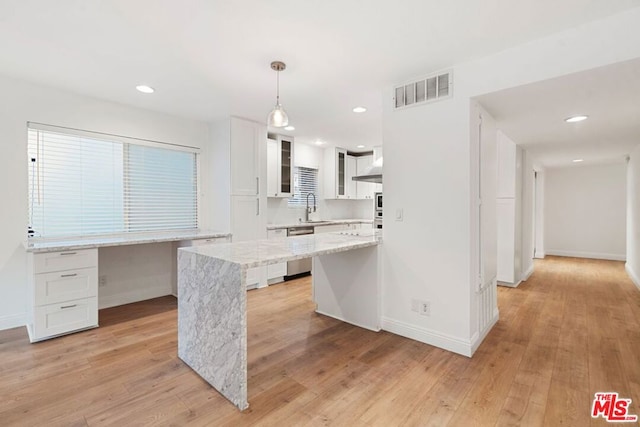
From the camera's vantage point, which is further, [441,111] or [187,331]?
[441,111]

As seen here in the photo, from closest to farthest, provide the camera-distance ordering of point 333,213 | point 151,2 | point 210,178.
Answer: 1. point 151,2
2. point 210,178
3. point 333,213

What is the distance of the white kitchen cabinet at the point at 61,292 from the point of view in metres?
2.79

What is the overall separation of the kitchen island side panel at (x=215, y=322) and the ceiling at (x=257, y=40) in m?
1.61

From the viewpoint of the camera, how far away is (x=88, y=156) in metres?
3.61

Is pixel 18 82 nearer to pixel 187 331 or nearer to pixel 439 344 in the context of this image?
pixel 187 331

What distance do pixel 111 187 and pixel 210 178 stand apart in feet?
4.16

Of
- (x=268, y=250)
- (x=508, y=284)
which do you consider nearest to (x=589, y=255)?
(x=508, y=284)

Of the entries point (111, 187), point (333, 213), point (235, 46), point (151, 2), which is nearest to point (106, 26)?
point (151, 2)

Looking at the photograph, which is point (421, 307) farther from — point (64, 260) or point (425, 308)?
point (64, 260)

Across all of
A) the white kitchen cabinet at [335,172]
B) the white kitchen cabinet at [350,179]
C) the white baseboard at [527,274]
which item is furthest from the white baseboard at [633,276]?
the white kitchen cabinet at [335,172]

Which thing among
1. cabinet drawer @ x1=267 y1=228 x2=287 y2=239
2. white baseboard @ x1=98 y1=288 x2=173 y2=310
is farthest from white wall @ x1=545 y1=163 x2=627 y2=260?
white baseboard @ x1=98 y1=288 x2=173 y2=310

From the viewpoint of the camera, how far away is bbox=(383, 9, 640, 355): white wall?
2293 mm

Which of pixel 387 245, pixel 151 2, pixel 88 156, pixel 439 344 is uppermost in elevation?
pixel 151 2

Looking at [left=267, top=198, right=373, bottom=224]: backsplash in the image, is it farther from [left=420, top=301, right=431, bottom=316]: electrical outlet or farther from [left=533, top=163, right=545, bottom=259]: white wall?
[left=533, top=163, right=545, bottom=259]: white wall
